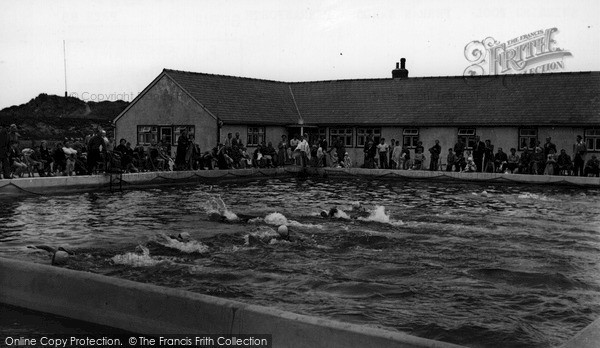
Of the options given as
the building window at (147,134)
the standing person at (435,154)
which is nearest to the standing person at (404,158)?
the standing person at (435,154)

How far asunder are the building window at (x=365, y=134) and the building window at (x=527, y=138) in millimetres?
8054

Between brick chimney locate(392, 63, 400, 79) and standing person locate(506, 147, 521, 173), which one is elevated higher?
brick chimney locate(392, 63, 400, 79)

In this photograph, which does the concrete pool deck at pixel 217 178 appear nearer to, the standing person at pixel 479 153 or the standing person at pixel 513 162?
the standing person at pixel 479 153

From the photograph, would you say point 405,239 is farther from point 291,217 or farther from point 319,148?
point 319,148

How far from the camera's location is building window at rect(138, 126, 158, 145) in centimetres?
4003

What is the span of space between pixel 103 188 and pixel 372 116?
1947 centimetres

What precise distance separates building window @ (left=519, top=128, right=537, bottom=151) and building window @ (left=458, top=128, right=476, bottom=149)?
2514 millimetres

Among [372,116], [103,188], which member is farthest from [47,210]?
[372,116]

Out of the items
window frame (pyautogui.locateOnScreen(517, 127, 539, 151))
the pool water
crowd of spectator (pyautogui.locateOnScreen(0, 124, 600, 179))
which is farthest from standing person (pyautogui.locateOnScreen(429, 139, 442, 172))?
the pool water

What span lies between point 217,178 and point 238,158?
9.92ft

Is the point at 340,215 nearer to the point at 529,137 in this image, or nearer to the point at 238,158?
the point at 238,158

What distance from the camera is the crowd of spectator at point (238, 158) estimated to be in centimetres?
2534

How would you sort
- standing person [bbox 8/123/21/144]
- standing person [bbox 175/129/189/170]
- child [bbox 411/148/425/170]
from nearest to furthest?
1. standing person [bbox 8/123/21/144]
2. standing person [bbox 175/129/189/170]
3. child [bbox 411/148/425/170]

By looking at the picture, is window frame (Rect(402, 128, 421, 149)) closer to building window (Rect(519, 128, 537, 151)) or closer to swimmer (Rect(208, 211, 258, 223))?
building window (Rect(519, 128, 537, 151))
